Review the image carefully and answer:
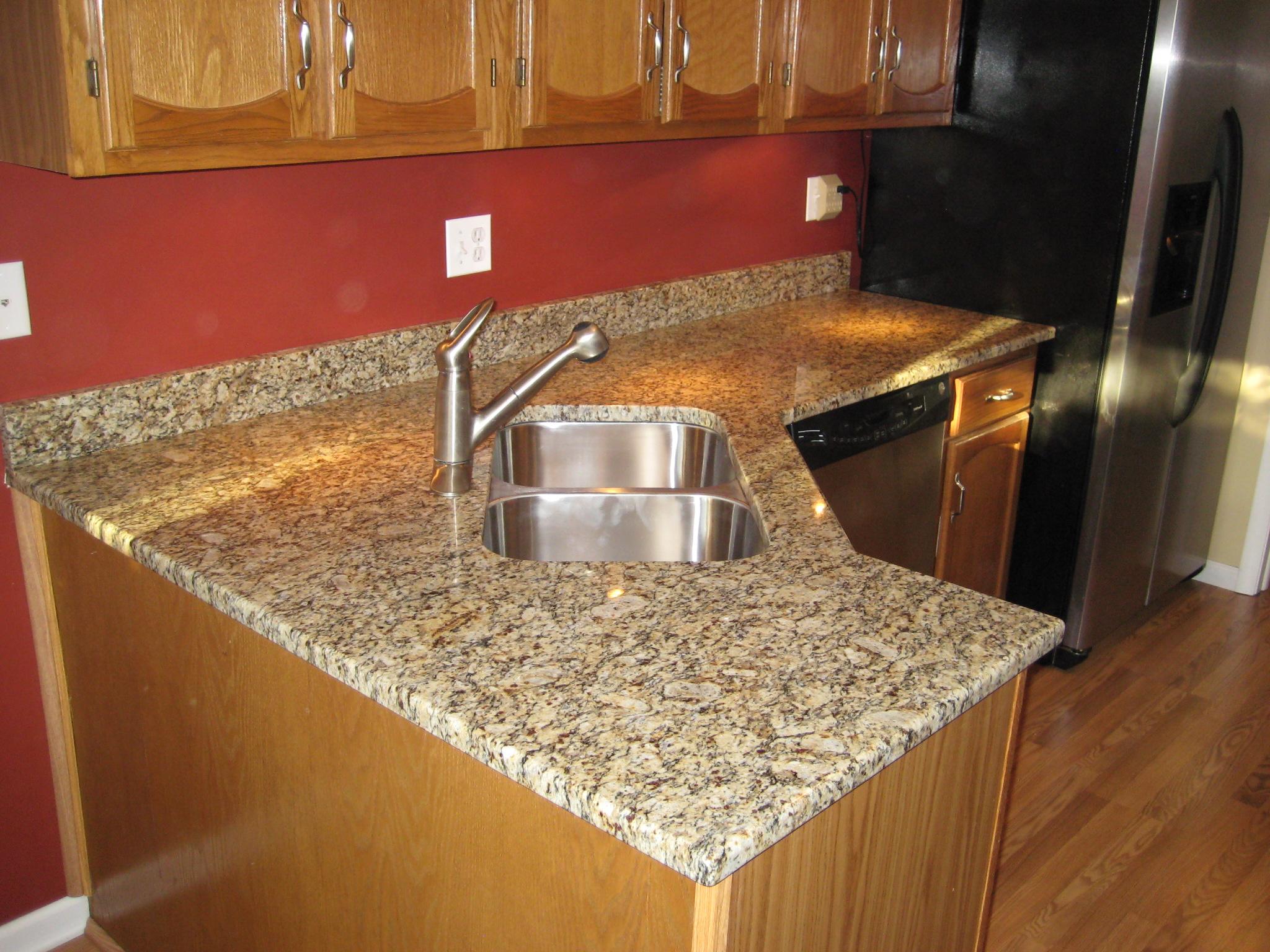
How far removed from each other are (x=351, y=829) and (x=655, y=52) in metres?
1.37

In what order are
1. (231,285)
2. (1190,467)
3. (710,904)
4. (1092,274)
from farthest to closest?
1. (1190,467)
2. (1092,274)
3. (231,285)
4. (710,904)

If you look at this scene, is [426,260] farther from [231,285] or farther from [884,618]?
[884,618]

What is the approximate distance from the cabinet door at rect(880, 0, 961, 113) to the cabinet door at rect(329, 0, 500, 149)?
1135 millimetres

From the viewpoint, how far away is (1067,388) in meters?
2.83

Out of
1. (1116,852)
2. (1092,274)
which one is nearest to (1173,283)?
(1092,274)

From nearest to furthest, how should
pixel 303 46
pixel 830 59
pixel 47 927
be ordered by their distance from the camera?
pixel 303 46, pixel 47 927, pixel 830 59

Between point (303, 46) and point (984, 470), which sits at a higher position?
point (303, 46)

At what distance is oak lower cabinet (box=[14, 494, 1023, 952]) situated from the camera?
1.15 meters

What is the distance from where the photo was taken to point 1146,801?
8.25 ft

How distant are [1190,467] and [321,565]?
2.62 m

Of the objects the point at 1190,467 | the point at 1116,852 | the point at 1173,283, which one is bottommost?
the point at 1116,852

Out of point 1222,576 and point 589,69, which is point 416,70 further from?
point 1222,576

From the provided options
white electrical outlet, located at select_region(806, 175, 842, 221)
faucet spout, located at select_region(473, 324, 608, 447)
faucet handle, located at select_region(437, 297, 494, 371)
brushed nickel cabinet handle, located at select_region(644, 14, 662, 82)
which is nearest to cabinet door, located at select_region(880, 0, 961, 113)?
white electrical outlet, located at select_region(806, 175, 842, 221)

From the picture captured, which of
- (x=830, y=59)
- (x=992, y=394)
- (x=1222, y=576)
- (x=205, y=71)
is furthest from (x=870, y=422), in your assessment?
(x=1222, y=576)
